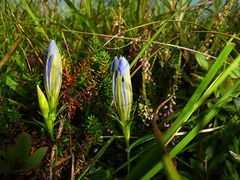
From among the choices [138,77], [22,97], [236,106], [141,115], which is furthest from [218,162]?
[22,97]

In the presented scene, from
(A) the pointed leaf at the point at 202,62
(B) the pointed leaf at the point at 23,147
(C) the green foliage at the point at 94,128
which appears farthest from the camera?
(A) the pointed leaf at the point at 202,62

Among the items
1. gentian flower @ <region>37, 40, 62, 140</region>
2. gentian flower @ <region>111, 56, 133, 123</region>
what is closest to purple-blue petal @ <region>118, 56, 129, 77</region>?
gentian flower @ <region>111, 56, 133, 123</region>

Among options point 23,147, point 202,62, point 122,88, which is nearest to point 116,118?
point 122,88

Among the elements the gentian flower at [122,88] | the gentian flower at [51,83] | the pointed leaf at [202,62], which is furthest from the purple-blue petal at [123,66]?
the pointed leaf at [202,62]

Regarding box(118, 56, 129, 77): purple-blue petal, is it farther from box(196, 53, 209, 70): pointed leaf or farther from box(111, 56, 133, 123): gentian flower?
box(196, 53, 209, 70): pointed leaf

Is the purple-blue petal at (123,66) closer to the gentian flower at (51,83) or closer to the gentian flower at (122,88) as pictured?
the gentian flower at (122,88)
